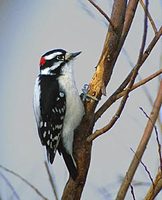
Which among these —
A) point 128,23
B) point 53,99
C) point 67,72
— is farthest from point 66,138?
point 128,23

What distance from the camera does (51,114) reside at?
168 centimetres

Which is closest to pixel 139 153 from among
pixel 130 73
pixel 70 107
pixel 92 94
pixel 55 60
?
pixel 130 73

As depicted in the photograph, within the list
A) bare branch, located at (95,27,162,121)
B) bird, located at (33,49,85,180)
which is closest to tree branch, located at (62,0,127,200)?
bare branch, located at (95,27,162,121)

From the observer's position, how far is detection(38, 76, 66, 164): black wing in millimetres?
1671

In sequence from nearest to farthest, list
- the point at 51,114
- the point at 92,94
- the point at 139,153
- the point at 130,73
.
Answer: the point at 139,153 < the point at 130,73 < the point at 92,94 < the point at 51,114

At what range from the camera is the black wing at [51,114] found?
1.67 metres

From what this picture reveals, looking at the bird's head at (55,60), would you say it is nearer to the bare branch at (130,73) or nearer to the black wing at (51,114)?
the black wing at (51,114)

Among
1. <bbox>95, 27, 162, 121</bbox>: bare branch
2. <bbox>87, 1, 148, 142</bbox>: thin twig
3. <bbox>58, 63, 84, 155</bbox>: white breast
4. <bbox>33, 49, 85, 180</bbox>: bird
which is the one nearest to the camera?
<bbox>87, 1, 148, 142</bbox>: thin twig

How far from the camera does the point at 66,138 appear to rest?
1598 mm

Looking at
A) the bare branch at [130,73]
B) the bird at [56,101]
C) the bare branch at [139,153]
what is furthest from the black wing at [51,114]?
the bare branch at [139,153]

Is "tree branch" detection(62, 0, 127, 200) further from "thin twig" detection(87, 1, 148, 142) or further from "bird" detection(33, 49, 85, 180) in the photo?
"bird" detection(33, 49, 85, 180)

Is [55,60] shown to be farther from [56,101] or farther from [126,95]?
[126,95]

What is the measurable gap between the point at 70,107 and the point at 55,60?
20cm

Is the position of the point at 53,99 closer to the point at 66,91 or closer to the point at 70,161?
the point at 66,91
